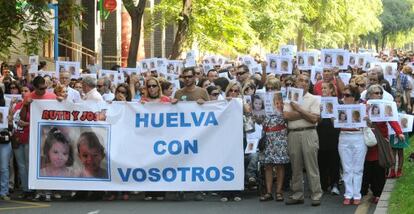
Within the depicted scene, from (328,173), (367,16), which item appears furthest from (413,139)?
(367,16)

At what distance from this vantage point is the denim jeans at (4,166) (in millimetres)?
12641

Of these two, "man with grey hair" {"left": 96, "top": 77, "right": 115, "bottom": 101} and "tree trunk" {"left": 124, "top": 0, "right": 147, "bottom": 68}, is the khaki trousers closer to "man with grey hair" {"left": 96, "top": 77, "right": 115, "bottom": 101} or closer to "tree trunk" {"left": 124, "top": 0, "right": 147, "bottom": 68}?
"man with grey hair" {"left": 96, "top": 77, "right": 115, "bottom": 101}

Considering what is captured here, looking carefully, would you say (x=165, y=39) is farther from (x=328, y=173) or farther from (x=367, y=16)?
(x=328, y=173)

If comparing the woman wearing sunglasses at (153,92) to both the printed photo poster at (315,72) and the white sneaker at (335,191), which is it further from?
the printed photo poster at (315,72)

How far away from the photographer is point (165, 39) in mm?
48906

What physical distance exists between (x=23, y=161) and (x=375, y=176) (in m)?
4.91

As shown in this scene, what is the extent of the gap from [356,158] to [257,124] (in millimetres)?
1562

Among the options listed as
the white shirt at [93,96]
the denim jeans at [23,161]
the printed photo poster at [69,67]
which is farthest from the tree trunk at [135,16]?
the denim jeans at [23,161]

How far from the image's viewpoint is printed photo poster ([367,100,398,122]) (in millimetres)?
11852

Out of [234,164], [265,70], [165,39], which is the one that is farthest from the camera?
[165,39]

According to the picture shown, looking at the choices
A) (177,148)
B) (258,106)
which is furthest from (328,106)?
(177,148)

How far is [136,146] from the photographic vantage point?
12.5 meters

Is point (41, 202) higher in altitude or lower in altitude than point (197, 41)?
lower

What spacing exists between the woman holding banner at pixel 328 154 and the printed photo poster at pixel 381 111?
116 centimetres
